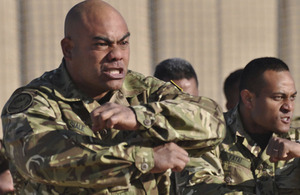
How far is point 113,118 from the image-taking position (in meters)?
2.19

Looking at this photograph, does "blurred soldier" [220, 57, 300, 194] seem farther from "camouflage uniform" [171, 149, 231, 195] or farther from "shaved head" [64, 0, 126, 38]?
"shaved head" [64, 0, 126, 38]

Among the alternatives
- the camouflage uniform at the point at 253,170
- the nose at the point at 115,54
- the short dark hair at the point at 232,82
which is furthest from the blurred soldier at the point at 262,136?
the short dark hair at the point at 232,82

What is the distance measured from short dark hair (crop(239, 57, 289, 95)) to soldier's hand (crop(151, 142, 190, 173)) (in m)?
1.35

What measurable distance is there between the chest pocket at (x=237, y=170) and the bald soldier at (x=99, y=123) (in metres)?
0.90

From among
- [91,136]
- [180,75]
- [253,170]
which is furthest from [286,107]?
[91,136]

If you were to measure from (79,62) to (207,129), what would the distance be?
501mm

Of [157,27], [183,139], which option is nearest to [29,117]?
[183,139]

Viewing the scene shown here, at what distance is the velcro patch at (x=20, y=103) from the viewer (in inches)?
93.8

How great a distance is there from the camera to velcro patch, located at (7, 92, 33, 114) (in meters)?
2.38

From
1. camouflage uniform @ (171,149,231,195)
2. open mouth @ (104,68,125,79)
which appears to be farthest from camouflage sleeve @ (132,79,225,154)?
camouflage uniform @ (171,149,231,195)

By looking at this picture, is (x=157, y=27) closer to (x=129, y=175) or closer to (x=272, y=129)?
(x=272, y=129)

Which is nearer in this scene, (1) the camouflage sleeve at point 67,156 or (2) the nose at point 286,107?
(1) the camouflage sleeve at point 67,156

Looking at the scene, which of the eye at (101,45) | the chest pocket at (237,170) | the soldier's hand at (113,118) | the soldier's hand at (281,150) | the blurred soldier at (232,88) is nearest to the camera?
the soldier's hand at (113,118)

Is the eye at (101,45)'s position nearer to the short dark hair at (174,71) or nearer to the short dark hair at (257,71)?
the short dark hair at (257,71)
